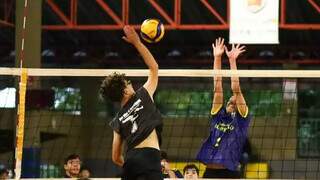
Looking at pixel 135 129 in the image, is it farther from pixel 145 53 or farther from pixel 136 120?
pixel 145 53

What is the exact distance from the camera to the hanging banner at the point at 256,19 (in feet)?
42.0

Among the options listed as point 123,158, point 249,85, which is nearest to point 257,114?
point 249,85

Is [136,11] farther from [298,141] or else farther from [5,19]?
[298,141]

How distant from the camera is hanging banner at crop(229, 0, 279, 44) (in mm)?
12797

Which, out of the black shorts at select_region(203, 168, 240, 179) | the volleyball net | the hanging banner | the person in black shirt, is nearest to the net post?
the black shorts at select_region(203, 168, 240, 179)

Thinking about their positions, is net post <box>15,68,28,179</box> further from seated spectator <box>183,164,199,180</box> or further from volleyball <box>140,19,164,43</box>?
seated spectator <box>183,164,199,180</box>

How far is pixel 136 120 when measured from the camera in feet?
16.7

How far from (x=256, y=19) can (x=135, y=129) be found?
8138 millimetres

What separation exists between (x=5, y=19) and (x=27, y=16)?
8.12 feet

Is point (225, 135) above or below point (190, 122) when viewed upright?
below

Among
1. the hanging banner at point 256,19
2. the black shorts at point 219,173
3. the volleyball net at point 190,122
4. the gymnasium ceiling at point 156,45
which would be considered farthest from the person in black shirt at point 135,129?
the gymnasium ceiling at point 156,45

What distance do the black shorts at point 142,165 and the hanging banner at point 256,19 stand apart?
8007 mm

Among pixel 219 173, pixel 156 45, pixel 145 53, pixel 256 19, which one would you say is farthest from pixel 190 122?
pixel 145 53

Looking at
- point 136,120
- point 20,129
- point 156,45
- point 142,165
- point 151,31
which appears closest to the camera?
point 142,165
